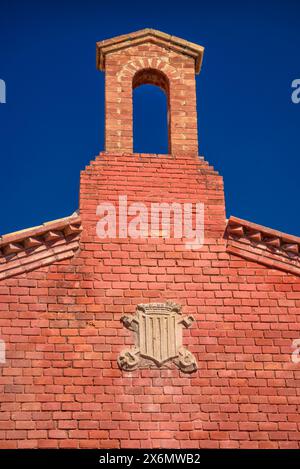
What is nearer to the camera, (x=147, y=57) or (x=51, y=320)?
(x=51, y=320)

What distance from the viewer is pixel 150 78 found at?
45.8 ft

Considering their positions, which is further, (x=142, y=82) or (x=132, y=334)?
(x=142, y=82)

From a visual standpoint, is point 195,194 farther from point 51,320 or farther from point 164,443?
point 164,443

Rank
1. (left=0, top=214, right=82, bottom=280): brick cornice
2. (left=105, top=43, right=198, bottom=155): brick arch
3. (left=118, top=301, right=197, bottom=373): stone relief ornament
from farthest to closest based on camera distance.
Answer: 1. (left=105, top=43, right=198, bottom=155): brick arch
2. (left=0, top=214, right=82, bottom=280): brick cornice
3. (left=118, top=301, right=197, bottom=373): stone relief ornament

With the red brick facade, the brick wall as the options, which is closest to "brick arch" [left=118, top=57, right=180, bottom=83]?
the red brick facade

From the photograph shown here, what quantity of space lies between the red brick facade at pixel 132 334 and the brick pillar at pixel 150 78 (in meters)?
0.20

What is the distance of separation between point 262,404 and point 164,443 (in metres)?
1.41

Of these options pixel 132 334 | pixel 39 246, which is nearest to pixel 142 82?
pixel 39 246

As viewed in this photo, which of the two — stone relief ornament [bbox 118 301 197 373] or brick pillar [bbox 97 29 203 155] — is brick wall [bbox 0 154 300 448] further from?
brick pillar [bbox 97 29 203 155]

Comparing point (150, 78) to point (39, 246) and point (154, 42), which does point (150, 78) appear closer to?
point (154, 42)

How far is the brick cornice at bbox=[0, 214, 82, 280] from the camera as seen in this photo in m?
11.6

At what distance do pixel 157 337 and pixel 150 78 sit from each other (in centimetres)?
474

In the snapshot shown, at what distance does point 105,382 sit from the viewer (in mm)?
10945
